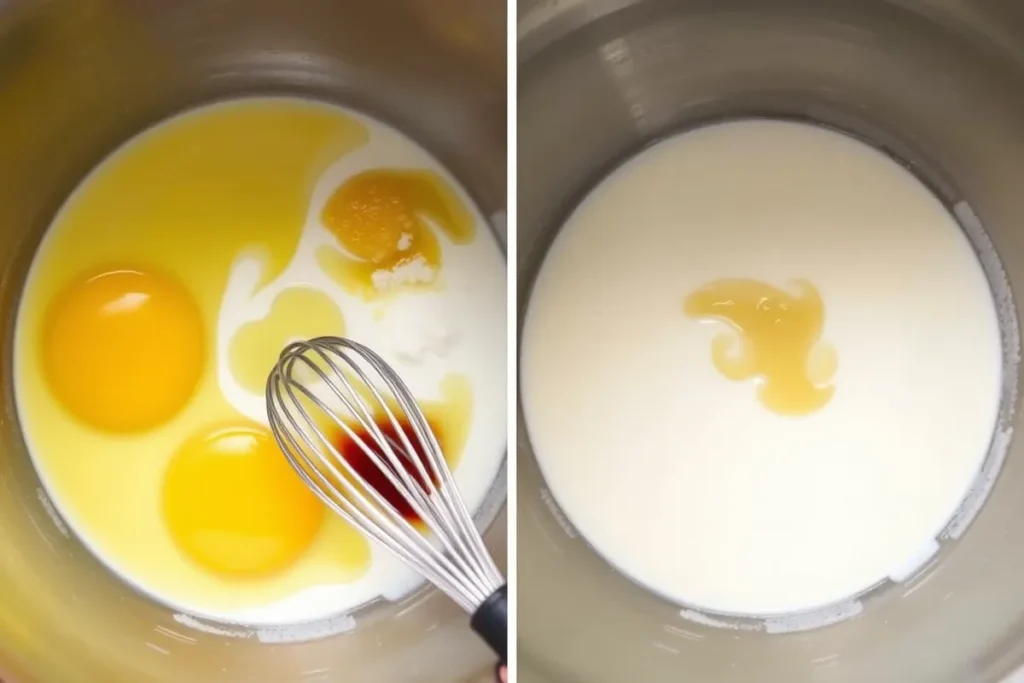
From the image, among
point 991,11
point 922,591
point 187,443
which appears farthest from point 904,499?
point 187,443

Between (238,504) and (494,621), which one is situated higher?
(238,504)

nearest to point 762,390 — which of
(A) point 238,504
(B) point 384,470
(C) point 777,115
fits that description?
(C) point 777,115

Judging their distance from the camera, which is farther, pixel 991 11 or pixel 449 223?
pixel 449 223

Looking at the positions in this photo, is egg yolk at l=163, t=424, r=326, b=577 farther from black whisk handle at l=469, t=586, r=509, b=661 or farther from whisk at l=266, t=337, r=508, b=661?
black whisk handle at l=469, t=586, r=509, b=661

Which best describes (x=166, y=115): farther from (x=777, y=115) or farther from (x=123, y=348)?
(x=777, y=115)

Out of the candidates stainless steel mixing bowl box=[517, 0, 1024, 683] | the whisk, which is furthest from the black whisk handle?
stainless steel mixing bowl box=[517, 0, 1024, 683]

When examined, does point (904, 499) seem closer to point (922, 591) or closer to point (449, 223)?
point (922, 591)

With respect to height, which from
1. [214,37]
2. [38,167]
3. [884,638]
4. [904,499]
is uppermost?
[214,37]
